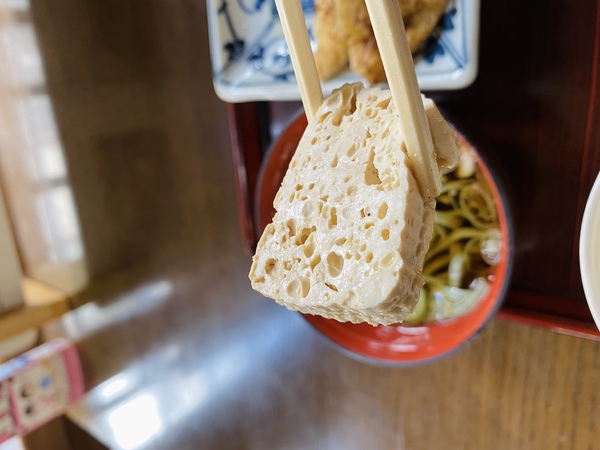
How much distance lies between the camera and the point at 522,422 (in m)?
0.72

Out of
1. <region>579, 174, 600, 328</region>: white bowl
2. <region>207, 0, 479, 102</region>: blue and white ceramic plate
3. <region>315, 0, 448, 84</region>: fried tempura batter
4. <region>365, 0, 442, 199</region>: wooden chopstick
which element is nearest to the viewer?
<region>365, 0, 442, 199</region>: wooden chopstick

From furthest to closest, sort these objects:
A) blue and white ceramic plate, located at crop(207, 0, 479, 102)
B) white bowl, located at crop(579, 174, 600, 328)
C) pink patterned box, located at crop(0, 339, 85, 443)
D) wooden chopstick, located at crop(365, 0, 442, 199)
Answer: pink patterned box, located at crop(0, 339, 85, 443) → blue and white ceramic plate, located at crop(207, 0, 479, 102) → white bowl, located at crop(579, 174, 600, 328) → wooden chopstick, located at crop(365, 0, 442, 199)

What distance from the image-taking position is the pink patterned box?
128 centimetres

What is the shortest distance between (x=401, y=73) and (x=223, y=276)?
2.47 ft

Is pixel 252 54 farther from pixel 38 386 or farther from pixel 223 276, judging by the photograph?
pixel 38 386

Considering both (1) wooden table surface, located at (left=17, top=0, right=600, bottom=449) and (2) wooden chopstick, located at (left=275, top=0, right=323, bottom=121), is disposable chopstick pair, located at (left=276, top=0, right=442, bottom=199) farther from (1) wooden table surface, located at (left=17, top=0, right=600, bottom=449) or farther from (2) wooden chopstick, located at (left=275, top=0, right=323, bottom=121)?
(1) wooden table surface, located at (left=17, top=0, right=600, bottom=449)

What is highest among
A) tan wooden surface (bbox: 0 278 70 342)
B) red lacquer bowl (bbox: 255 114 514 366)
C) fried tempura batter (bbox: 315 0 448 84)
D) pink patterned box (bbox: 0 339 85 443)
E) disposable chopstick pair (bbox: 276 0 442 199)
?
fried tempura batter (bbox: 315 0 448 84)

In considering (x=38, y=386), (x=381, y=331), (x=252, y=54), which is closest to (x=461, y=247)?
(x=381, y=331)

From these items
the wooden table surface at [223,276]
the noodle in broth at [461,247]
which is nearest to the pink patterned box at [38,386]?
the wooden table surface at [223,276]

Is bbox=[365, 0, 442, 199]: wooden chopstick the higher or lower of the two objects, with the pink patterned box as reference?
higher

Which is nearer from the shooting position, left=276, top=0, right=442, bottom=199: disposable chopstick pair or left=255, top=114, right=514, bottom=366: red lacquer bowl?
left=276, top=0, right=442, bottom=199: disposable chopstick pair

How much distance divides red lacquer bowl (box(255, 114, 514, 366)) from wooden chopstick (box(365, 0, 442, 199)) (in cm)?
27

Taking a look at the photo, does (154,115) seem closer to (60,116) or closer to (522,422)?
(60,116)

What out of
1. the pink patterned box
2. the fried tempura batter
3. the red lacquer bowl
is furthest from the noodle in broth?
the pink patterned box
